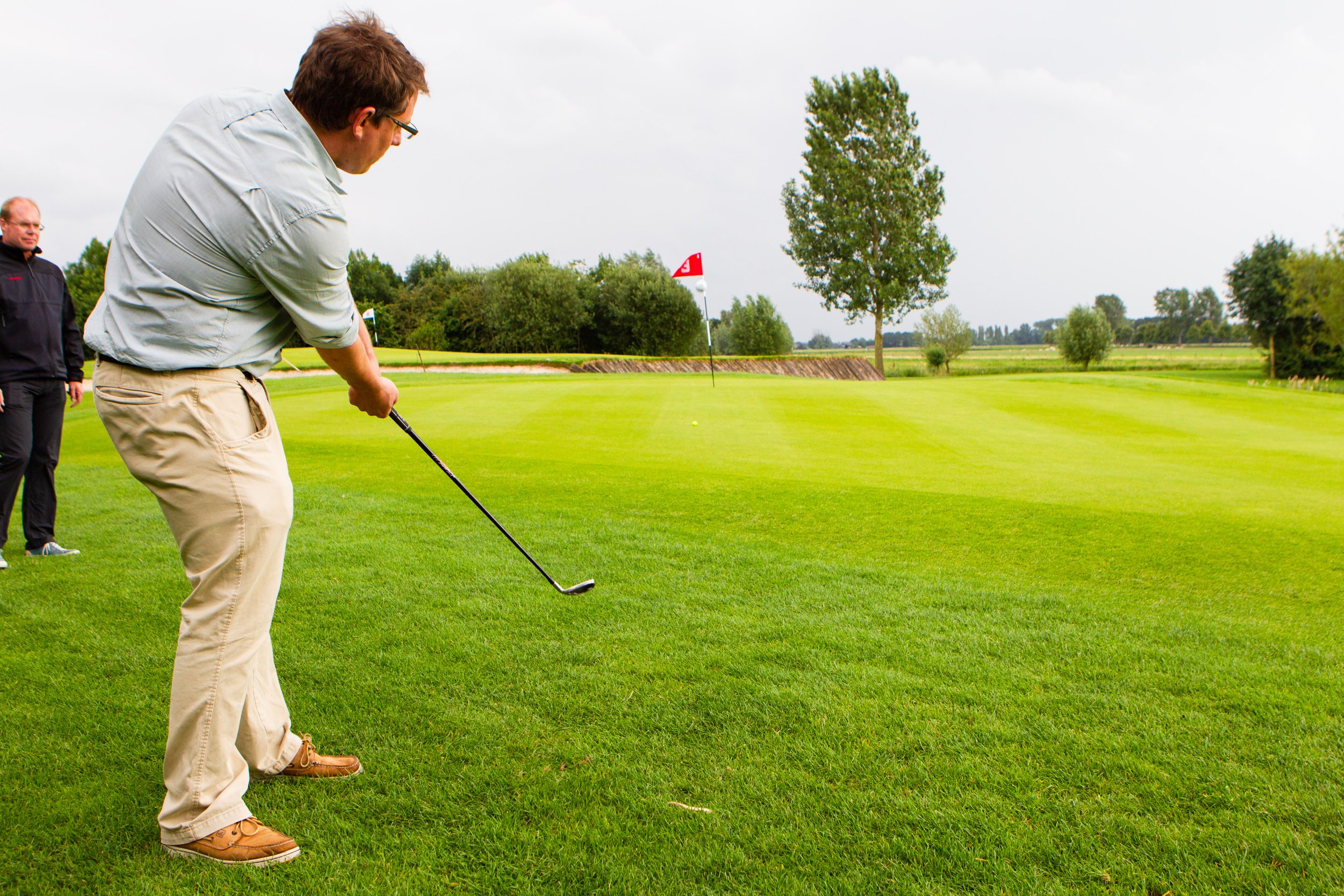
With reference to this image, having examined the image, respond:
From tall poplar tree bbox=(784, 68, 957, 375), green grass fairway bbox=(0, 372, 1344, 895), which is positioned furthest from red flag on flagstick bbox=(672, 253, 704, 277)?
tall poplar tree bbox=(784, 68, 957, 375)

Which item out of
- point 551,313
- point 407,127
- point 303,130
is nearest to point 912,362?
point 551,313

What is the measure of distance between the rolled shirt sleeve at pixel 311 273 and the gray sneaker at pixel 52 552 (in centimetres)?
388

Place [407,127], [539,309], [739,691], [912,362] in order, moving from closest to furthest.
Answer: [407,127] → [739,691] → [539,309] → [912,362]

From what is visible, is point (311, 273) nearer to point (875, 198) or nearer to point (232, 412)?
point (232, 412)

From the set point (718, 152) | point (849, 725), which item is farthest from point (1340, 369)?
point (849, 725)

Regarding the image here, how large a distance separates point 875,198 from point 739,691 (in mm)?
41241

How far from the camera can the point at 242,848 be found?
191 centimetres

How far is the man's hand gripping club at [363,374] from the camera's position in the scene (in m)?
2.06

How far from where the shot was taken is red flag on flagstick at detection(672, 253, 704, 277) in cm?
1894

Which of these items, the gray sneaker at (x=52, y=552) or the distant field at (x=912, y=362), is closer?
the gray sneaker at (x=52, y=552)

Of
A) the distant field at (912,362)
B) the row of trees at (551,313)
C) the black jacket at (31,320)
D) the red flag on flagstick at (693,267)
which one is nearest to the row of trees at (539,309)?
the row of trees at (551,313)

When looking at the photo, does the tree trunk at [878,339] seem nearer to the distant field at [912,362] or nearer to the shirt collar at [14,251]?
the distant field at [912,362]

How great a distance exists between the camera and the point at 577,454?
7.97m

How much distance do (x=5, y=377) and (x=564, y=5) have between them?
593 inches
